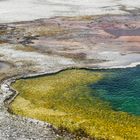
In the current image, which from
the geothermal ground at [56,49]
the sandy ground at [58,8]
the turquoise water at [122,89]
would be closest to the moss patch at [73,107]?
the turquoise water at [122,89]

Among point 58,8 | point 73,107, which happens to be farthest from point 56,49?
point 58,8

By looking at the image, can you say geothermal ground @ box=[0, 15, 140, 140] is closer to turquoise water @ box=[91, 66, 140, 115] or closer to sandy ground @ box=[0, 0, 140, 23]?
turquoise water @ box=[91, 66, 140, 115]

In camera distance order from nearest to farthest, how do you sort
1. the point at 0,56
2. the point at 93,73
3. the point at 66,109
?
the point at 66,109 → the point at 93,73 → the point at 0,56

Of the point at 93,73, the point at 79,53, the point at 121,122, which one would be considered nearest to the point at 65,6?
the point at 79,53

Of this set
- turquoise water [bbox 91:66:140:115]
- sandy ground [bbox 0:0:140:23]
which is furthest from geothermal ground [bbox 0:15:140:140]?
sandy ground [bbox 0:0:140:23]

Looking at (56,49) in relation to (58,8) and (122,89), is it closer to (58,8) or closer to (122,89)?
(122,89)

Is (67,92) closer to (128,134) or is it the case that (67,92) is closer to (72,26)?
(128,134)
